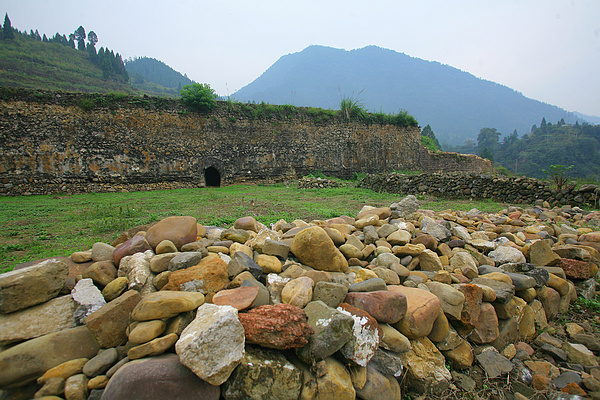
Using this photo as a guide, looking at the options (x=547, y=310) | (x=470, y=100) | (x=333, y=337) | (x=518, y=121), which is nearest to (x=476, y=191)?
(x=547, y=310)

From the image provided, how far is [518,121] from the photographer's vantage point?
12888cm

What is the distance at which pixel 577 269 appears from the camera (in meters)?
3.27

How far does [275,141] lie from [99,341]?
48.5 ft

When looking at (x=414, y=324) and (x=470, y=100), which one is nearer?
(x=414, y=324)

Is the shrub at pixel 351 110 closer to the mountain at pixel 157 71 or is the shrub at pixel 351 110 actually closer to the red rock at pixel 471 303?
the red rock at pixel 471 303

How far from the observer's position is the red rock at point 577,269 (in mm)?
3264

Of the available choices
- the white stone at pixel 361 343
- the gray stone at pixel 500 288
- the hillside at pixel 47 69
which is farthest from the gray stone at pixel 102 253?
the hillside at pixel 47 69

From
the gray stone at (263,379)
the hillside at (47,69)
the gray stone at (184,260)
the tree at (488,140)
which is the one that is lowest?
the gray stone at (263,379)

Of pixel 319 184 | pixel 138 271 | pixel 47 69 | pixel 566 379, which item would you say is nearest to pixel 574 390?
pixel 566 379

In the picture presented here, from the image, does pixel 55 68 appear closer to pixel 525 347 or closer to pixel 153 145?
pixel 153 145

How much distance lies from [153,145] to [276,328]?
45.3 feet

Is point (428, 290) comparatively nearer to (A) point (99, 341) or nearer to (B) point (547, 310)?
(B) point (547, 310)

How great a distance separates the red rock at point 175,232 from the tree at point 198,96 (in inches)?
501

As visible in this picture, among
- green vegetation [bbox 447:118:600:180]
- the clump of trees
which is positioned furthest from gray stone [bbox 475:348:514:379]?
the clump of trees
